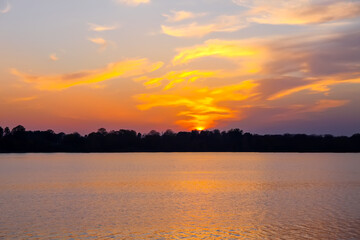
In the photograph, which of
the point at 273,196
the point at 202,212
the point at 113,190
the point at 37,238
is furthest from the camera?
the point at 113,190

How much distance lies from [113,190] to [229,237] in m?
35.0

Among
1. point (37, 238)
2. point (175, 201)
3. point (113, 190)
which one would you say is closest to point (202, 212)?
point (175, 201)

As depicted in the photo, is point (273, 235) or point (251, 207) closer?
point (273, 235)

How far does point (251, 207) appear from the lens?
46.8m

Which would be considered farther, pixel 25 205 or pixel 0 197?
pixel 0 197

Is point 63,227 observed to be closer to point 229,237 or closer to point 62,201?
point 229,237

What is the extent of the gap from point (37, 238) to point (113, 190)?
3344cm

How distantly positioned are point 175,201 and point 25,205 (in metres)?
17.0

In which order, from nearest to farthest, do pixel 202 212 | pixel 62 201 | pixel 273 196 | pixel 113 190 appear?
1. pixel 202 212
2. pixel 62 201
3. pixel 273 196
4. pixel 113 190

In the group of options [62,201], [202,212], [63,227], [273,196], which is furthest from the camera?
[273,196]

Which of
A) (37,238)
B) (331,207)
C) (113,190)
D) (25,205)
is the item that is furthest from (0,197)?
(331,207)

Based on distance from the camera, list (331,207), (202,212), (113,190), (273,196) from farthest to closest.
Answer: (113,190)
(273,196)
(331,207)
(202,212)

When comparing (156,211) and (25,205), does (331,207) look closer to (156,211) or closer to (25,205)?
(156,211)

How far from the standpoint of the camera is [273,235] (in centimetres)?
3200
